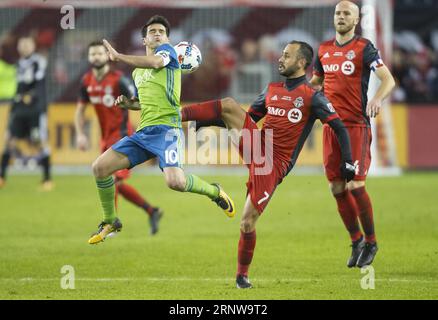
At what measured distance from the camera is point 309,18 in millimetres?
23672

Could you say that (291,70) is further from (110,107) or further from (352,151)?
(110,107)

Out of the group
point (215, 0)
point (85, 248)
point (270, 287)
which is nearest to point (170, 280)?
point (270, 287)

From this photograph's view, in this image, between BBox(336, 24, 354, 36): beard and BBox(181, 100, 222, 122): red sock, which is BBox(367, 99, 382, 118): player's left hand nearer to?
BBox(336, 24, 354, 36): beard

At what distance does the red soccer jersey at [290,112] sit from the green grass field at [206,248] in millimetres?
1250

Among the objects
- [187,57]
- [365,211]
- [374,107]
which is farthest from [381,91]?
[187,57]

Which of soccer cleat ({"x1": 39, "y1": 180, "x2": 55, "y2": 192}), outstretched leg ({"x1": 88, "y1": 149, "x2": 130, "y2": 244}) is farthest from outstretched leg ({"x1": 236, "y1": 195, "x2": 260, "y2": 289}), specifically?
soccer cleat ({"x1": 39, "y1": 180, "x2": 55, "y2": 192})

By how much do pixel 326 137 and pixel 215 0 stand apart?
471 inches

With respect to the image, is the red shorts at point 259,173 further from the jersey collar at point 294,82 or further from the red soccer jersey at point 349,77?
the red soccer jersey at point 349,77

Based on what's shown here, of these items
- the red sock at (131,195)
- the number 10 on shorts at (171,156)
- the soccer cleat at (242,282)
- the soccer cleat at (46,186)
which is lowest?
the soccer cleat at (46,186)

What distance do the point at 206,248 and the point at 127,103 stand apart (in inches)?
114

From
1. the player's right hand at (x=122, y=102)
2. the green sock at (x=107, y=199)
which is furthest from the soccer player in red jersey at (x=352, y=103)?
the green sock at (x=107, y=199)

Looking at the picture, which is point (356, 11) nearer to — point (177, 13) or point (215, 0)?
point (215, 0)

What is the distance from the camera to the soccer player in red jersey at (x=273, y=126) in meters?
8.88

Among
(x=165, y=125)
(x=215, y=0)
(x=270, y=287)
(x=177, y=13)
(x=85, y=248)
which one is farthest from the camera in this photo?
(x=177, y=13)
